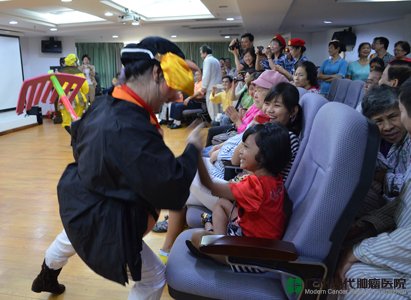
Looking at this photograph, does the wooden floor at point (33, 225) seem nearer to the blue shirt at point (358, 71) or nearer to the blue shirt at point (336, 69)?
the blue shirt at point (336, 69)

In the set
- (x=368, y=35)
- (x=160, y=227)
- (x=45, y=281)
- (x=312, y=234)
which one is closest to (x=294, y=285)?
(x=312, y=234)

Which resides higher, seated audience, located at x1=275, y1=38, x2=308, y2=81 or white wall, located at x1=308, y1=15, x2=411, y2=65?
white wall, located at x1=308, y1=15, x2=411, y2=65

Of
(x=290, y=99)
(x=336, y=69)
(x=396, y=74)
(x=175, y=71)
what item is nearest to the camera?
(x=175, y=71)

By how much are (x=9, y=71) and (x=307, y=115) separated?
8325 millimetres

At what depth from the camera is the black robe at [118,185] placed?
0.94 meters

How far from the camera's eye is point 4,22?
6699mm

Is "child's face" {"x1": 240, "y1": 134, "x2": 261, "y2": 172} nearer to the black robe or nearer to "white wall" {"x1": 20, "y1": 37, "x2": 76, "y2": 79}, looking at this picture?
the black robe

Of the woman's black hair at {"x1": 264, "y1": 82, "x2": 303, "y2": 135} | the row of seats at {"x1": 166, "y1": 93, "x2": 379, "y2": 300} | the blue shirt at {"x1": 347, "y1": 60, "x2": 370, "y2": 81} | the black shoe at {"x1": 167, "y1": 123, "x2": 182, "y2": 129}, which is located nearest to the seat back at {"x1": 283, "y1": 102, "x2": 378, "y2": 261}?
the row of seats at {"x1": 166, "y1": 93, "x2": 379, "y2": 300}

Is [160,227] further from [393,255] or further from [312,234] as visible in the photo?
[393,255]

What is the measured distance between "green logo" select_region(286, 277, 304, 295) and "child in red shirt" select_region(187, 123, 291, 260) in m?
0.20

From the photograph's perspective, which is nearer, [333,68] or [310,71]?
[310,71]

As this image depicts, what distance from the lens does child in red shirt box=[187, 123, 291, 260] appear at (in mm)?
1222

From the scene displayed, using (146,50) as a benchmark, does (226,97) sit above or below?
below

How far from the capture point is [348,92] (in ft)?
9.75
